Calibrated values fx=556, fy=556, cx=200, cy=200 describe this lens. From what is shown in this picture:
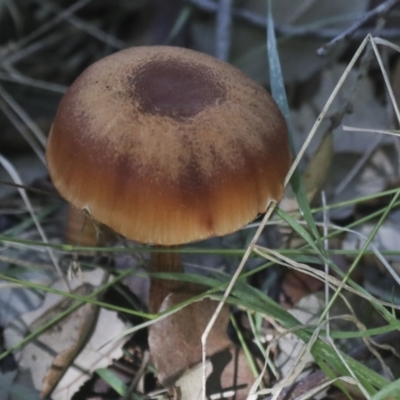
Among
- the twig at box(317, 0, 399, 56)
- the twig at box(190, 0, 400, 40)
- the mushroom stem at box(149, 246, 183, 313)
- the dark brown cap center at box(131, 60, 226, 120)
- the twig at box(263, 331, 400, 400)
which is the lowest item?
the twig at box(263, 331, 400, 400)

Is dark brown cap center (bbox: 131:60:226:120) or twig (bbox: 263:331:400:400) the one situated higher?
dark brown cap center (bbox: 131:60:226:120)

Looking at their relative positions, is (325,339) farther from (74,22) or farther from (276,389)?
(74,22)

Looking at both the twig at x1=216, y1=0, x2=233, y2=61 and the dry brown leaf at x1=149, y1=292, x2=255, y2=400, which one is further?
the twig at x1=216, y1=0, x2=233, y2=61

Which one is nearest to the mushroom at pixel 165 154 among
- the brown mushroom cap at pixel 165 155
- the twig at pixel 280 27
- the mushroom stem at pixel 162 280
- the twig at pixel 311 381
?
the brown mushroom cap at pixel 165 155

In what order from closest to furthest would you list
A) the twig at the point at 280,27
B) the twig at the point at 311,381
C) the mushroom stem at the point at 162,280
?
the twig at the point at 311,381
the mushroom stem at the point at 162,280
the twig at the point at 280,27

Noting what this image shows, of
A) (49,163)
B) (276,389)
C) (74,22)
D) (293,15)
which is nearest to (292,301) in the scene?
(276,389)

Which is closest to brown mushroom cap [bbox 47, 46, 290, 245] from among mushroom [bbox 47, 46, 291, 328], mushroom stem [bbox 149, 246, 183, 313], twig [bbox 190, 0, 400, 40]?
mushroom [bbox 47, 46, 291, 328]

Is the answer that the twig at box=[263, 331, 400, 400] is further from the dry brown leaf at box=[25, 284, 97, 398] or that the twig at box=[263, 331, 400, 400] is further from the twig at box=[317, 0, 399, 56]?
the twig at box=[317, 0, 399, 56]

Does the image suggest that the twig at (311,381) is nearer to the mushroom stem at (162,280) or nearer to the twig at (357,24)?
the mushroom stem at (162,280)
